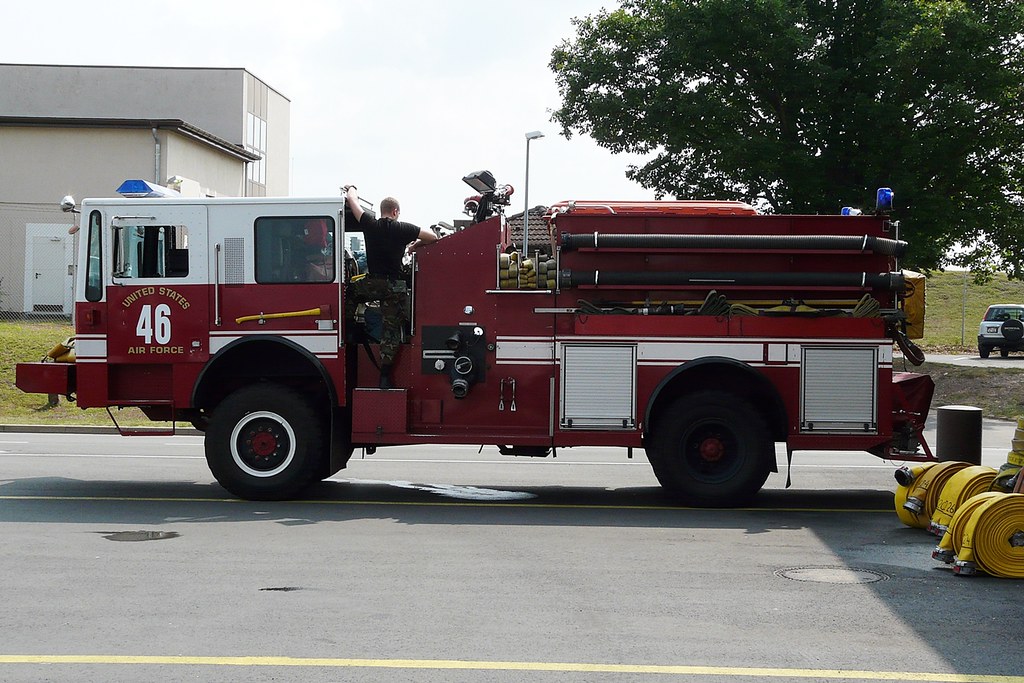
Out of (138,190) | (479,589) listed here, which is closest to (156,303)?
(138,190)

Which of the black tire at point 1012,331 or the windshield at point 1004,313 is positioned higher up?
the windshield at point 1004,313

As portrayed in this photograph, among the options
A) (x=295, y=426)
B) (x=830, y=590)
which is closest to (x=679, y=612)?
(x=830, y=590)

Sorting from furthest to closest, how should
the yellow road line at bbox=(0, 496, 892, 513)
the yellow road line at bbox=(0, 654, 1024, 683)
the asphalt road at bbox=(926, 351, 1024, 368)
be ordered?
the asphalt road at bbox=(926, 351, 1024, 368) → the yellow road line at bbox=(0, 496, 892, 513) → the yellow road line at bbox=(0, 654, 1024, 683)

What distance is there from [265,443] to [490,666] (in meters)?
5.65

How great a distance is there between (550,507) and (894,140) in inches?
768

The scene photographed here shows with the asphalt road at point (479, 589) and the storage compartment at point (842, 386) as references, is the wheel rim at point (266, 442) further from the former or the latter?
the storage compartment at point (842, 386)

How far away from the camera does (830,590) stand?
7.70m

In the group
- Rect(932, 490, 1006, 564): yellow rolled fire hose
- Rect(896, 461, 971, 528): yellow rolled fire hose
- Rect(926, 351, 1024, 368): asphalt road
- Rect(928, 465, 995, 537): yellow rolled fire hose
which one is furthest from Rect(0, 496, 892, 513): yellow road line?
Rect(926, 351, 1024, 368): asphalt road

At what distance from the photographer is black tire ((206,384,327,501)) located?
11016 mm

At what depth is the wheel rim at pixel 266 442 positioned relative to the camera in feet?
36.2

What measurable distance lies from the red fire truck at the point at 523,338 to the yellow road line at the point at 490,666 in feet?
16.4

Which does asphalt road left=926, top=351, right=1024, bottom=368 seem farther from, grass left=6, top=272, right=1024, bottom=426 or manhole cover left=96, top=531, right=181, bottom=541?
manhole cover left=96, top=531, right=181, bottom=541

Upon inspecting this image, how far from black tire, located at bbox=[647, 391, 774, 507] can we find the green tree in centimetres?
1802

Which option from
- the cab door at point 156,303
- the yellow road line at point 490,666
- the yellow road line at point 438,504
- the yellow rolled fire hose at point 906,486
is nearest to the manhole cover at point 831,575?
the yellow rolled fire hose at point 906,486
